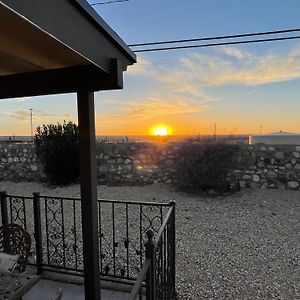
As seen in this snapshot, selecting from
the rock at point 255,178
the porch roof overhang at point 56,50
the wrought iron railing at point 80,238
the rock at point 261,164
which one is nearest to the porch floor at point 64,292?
the wrought iron railing at point 80,238

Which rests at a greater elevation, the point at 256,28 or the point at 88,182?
the point at 256,28

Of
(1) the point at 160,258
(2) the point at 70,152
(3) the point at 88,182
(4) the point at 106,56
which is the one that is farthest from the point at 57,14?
(2) the point at 70,152

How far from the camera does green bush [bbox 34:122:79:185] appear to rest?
7703 mm

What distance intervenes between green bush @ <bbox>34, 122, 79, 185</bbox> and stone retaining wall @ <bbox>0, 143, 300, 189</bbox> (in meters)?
0.69

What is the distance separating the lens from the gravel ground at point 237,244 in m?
2.79

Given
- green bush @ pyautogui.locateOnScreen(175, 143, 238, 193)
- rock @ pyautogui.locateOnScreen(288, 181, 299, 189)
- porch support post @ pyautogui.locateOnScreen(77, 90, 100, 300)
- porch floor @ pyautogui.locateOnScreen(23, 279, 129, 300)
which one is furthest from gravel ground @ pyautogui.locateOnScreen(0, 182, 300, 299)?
porch support post @ pyautogui.locateOnScreen(77, 90, 100, 300)

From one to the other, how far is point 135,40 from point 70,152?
371 cm

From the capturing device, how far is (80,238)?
13.7ft

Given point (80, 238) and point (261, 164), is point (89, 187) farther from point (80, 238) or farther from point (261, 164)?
point (261, 164)

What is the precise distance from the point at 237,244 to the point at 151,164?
4.19 meters

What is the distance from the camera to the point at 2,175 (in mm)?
8852

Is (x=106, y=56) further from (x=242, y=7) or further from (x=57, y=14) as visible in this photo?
(x=242, y=7)

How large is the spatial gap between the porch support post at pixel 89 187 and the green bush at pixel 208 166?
5.01 meters

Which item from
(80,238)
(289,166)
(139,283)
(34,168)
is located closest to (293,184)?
(289,166)
